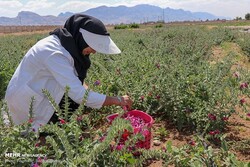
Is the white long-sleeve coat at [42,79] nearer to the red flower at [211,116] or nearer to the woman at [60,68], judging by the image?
the woman at [60,68]

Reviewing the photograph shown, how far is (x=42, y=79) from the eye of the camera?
2941 mm

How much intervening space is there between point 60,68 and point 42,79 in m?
0.34

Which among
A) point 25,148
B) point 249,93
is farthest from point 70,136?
point 249,93

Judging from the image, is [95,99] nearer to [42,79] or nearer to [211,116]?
[42,79]

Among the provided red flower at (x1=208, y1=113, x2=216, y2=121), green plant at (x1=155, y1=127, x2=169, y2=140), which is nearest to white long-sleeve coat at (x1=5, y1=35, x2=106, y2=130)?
green plant at (x1=155, y1=127, x2=169, y2=140)

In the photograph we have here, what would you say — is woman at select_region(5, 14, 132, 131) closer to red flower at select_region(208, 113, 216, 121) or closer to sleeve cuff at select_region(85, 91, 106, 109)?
sleeve cuff at select_region(85, 91, 106, 109)

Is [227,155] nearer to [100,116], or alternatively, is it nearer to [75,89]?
[75,89]

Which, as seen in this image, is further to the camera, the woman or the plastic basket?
the woman

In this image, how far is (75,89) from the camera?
2600mm

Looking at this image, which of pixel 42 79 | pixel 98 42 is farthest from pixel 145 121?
pixel 42 79

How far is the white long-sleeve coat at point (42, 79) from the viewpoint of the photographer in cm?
269

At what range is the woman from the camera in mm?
2674

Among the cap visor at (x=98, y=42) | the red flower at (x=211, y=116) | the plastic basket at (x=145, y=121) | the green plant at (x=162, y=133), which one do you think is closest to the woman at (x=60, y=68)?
the cap visor at (x=98, y=42)

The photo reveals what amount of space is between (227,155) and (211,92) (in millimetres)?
1289
